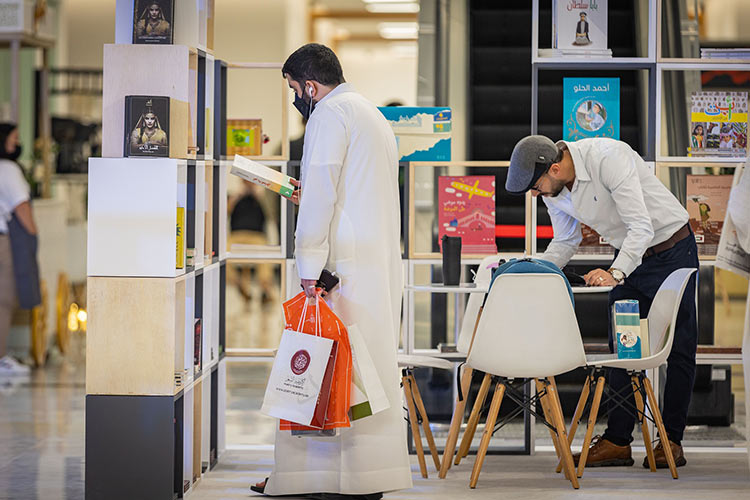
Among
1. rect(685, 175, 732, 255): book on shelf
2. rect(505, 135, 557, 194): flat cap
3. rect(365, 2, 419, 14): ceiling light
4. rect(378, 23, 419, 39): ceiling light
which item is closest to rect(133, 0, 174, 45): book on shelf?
rect(505, 135, 557, 194): flat cap

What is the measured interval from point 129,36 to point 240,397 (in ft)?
10.2

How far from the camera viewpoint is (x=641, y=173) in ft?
14.8

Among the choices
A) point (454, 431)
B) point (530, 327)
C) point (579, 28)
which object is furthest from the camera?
point (579, 28)

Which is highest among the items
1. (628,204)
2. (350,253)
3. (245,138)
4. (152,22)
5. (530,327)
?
(152,22)

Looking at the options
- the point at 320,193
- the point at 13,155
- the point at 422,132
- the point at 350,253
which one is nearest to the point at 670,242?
the point at 422,132

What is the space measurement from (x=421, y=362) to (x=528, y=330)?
1.73 ft

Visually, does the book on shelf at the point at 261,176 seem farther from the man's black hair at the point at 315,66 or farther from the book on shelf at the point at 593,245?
the book on shelf at the point at 593,245

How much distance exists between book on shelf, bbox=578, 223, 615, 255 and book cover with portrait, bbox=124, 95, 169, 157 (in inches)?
85.2

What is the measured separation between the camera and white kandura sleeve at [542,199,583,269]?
462cm

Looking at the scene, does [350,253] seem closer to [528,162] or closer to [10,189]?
[528,162]

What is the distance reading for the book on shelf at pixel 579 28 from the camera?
16.0 feet

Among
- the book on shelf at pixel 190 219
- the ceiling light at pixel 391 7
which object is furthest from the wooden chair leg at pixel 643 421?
the ceiling light at pixel 391 7

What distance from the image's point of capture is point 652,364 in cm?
424

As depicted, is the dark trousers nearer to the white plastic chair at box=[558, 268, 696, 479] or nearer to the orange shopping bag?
the white plastic chair at box=[558, 268, 696, 479]
